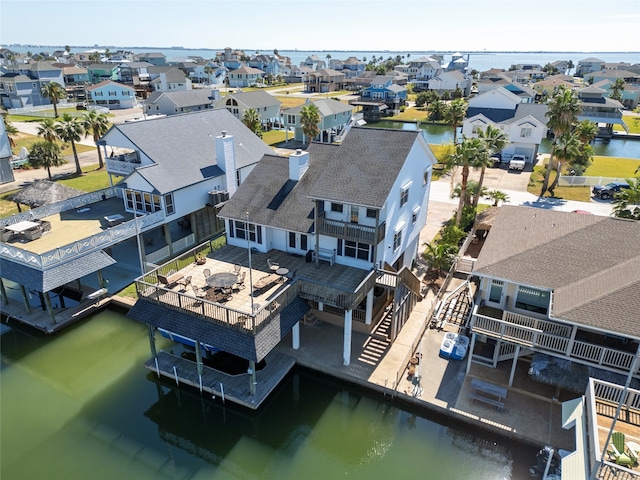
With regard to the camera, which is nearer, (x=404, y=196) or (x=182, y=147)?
(x=404, y=196)

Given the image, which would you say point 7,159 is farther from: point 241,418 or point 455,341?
point 455,341

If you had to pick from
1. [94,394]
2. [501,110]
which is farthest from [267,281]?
[501,110]

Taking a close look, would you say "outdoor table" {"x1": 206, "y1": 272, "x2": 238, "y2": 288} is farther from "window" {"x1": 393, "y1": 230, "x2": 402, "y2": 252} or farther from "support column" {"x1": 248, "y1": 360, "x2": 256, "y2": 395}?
"window" {"x1": 393, "y1": 230, "x2": 402, "y2": 252}

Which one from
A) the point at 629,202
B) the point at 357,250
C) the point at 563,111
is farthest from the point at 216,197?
the point at 563,111

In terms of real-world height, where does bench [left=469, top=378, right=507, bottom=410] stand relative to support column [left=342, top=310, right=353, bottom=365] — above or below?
below

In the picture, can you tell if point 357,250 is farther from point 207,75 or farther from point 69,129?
point 207,75

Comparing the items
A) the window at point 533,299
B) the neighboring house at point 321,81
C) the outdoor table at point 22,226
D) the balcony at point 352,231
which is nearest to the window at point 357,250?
the balcony at point 352,231

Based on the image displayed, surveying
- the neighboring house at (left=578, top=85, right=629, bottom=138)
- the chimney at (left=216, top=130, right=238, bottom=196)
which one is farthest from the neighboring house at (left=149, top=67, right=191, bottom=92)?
the neighboring house at (left=578, top=85, right=629, bottom=138)
